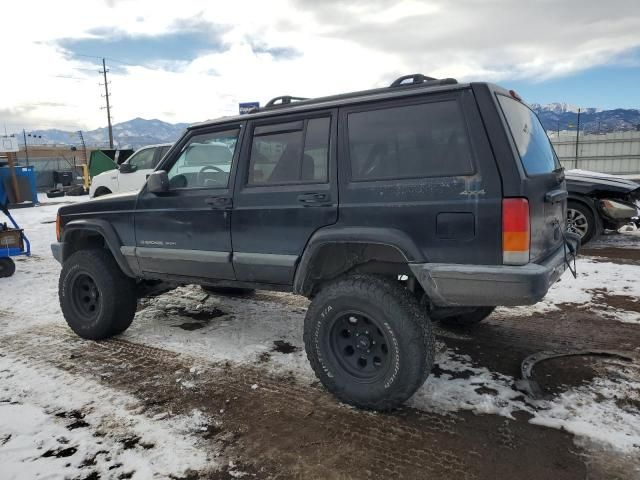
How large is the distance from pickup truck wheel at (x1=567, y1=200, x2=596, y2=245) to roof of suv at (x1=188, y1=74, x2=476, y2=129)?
5.74 meters

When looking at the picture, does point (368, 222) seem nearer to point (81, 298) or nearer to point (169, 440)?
point (169, 440)

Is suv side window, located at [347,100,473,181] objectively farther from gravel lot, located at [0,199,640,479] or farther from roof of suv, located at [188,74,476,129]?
gravel lot, located at [0,199,640,479]

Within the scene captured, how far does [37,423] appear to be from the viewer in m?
2.97

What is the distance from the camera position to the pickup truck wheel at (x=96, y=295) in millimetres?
4340

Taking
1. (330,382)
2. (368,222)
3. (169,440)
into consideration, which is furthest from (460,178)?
(169,440)

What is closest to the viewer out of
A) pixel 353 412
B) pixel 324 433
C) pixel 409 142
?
pixel 324 433

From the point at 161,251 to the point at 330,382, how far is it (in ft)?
6.40

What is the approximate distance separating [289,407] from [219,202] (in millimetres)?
1664

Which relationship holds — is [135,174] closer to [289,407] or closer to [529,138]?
[289,407]

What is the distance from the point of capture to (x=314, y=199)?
3.18 metres

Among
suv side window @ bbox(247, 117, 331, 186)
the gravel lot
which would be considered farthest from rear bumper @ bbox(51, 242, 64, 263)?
suv side window @ bbox(247, 117, 331, 186)

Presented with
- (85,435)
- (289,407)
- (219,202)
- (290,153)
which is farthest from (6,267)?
(289,407)

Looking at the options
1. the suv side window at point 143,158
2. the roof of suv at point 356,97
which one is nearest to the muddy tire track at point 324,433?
the roof of suv at point 356,97

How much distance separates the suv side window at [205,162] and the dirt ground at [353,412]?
154cm
